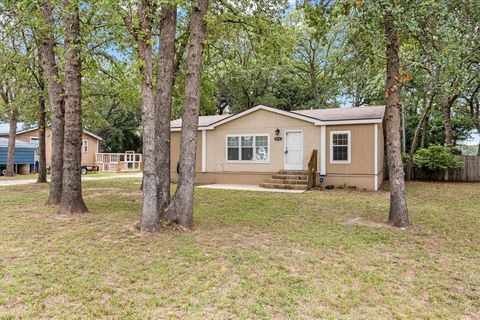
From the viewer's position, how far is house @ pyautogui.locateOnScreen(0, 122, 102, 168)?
23.4 meters

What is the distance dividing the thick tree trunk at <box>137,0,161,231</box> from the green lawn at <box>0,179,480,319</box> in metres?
0.39

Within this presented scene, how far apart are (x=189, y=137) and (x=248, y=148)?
8185 millimetres

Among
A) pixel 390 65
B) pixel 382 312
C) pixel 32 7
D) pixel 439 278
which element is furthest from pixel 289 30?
pixel 382 312

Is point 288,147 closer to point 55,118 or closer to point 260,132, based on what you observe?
point 260,132

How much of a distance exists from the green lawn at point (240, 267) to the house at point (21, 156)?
16.6 metres

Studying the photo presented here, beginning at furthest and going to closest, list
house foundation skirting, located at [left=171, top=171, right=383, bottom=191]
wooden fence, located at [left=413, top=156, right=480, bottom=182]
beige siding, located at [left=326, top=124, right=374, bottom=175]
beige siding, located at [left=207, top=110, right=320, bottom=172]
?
wooden fence, located at [left=413, top=156, right=480, bottom=182]
beige siding, located at [left=207, top=110, right=320, bottom=172]
house foundation skirting, located at [left=171, top=171, right=383, bottom=191]
beige siding, located at [left=326, top=124, right=374, bottom=175]

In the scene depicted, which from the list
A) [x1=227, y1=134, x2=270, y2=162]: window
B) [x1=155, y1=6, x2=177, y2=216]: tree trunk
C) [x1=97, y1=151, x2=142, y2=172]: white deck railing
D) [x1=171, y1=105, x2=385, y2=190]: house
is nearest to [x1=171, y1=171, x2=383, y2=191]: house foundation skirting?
[x1=171, y1=105, x2=385, y2=190]: house

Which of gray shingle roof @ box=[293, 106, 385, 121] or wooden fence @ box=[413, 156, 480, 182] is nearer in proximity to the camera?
gray shingle roof @ box=[293, 106, 385, 121]

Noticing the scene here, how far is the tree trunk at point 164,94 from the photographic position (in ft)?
18.9

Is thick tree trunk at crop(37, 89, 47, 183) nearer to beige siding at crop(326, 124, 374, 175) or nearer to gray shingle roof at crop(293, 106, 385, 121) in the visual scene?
gray shingle roof at crop(293, 106, 385, 121)

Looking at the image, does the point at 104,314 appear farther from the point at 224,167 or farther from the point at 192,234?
the point at 224,167

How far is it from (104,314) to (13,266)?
5.75 ft

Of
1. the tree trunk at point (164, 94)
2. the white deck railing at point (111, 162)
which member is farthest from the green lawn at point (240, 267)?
the white deck railing at point (111, 162)

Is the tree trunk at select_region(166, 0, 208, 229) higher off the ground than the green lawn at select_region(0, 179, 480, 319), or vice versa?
the tree trunk at select_region(166, 0, 208, 229)
